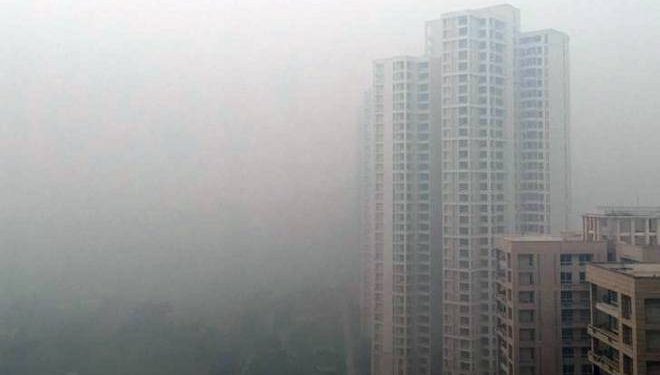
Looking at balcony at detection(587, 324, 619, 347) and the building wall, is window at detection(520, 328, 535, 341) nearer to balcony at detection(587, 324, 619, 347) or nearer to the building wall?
balcony at detection(587, 324, 619, 347)

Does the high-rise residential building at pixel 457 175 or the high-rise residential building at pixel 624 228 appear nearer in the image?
the high-rise residential building at pixel 624 228

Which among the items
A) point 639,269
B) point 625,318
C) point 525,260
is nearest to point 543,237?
point 525,260

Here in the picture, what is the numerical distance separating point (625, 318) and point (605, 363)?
0.29 m

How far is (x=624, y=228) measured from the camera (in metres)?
3.12

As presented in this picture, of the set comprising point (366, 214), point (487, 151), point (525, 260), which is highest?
point (487, 151)

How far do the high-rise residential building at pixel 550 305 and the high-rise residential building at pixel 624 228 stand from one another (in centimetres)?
7

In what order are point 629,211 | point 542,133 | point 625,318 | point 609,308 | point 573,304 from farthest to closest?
point 542,133
point 629,211
point 573,304
point 609,308
point 625,318

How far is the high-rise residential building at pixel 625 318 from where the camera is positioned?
225cm

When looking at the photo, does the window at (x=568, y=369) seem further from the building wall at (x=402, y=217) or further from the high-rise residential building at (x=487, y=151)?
the building wall at (x=402, y=217)

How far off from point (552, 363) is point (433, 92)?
1.65 m

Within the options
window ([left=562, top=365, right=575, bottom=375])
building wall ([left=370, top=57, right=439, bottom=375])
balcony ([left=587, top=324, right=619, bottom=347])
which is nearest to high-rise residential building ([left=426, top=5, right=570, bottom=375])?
building wall ([left=370, top=57, right=439, bottom=375])

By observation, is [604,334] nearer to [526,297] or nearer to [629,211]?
[526,297]

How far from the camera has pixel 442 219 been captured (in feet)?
12.0

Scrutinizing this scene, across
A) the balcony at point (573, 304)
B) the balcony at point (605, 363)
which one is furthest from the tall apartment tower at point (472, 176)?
the balcony at point (605, 363)
